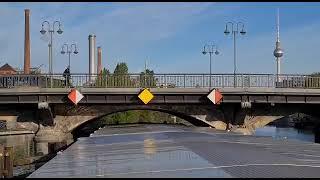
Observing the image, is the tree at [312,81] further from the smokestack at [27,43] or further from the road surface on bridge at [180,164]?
the smokestack at [27,43]

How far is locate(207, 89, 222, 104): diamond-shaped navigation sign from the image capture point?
97.6 feet

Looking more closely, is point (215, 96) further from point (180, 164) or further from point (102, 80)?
point (180, 164)

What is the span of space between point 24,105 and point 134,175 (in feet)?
83.9

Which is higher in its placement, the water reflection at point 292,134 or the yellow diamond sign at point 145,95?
the yellow diamond sign at point 145,95

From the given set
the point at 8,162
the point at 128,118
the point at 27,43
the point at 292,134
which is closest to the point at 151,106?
the point at 8,162

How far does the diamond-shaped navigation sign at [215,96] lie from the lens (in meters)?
29.7

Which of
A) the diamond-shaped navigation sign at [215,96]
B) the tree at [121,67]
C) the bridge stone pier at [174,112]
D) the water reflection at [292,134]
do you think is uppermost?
the tree at [121,67]

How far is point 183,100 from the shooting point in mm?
30375

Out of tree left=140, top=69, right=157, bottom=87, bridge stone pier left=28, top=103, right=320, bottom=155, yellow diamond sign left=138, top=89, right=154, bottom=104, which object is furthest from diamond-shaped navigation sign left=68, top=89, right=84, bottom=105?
tree left=140, top=69, right=157, bottom=87

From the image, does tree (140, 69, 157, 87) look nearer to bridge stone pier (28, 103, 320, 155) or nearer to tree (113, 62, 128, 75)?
bridge stone pier (28, 103, 320, 155)

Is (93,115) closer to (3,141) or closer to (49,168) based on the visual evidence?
(3,141)

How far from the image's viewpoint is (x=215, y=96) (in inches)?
1173

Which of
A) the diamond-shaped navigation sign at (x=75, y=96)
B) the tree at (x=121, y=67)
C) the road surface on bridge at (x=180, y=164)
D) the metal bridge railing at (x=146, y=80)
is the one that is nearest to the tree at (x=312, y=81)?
the metal bridge railing at (x=146, y=80)

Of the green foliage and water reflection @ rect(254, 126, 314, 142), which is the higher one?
the green foliage
